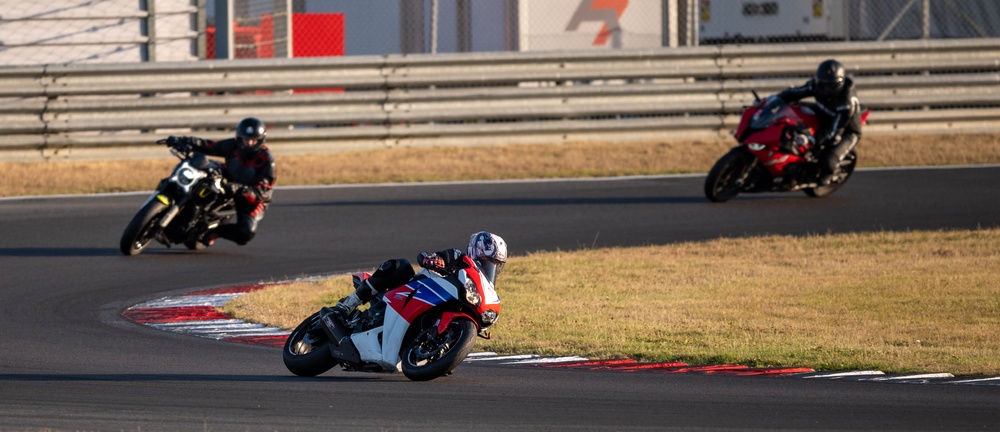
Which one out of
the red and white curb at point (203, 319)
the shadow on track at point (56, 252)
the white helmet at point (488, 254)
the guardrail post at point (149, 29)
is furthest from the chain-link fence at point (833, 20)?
the white helmet at point (488, 254)

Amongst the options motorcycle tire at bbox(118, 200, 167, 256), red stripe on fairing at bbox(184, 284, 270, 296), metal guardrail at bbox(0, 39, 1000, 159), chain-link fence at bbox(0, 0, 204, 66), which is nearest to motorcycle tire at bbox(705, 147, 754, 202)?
metal guardrail at bbox(0, 39, 1000, 159)

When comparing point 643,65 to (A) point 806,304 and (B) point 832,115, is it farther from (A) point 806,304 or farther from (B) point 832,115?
(A) point 806,304

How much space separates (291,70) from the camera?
63.7 ft

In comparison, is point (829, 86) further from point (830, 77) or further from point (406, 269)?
point (406, 269)

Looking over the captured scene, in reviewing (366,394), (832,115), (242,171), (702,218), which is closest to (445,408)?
(366,394)

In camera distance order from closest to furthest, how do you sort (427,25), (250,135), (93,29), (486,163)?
1. (250,135)
2. (93,29)
3. (486,163)
4. (427,25)

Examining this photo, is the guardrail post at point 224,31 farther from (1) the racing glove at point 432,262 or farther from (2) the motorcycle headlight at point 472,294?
(2) the motorcycle headlight at point 472,294

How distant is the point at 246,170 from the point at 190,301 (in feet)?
8.83

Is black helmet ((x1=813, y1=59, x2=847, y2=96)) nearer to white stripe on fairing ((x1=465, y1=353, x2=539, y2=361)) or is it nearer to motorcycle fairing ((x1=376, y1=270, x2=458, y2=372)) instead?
white stripe on fairing ((x1=465, y1=353, x2=539, y2=361))

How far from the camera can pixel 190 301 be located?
1166 cm

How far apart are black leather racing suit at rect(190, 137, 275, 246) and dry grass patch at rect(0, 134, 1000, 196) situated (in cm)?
433

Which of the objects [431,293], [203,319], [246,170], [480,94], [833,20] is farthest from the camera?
[833,20]

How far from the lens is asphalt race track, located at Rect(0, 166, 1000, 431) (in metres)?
7.18

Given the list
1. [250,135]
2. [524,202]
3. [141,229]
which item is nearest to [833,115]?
[524,202]
